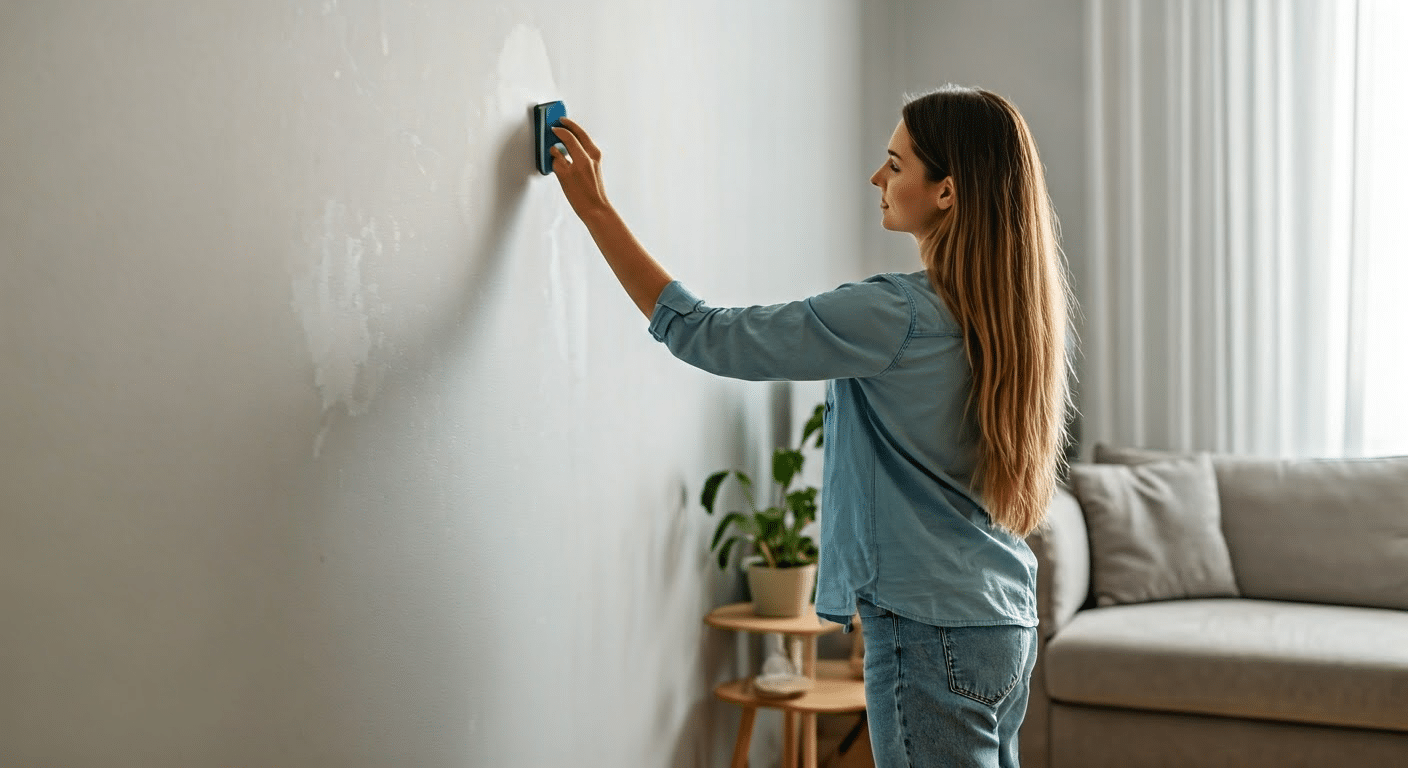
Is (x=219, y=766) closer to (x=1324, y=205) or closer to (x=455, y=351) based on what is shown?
(x=455, y=351)

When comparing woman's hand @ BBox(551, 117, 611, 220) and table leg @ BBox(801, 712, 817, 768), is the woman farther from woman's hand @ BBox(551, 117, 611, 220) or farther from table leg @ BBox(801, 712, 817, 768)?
table leg @ BBox(801, 712, 817, 768)

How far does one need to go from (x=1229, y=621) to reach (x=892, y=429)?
71.4 inches

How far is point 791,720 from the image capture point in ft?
7.95

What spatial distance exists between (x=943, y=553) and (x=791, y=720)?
3.62 ft

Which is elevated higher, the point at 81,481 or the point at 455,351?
the point at 455,351

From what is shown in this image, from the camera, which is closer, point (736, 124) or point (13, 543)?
point (13, 543)

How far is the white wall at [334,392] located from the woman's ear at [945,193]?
1.87ft

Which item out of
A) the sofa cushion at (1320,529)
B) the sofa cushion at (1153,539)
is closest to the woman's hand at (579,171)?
the sofa cushion at (1153,539)

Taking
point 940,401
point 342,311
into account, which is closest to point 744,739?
point 940,401

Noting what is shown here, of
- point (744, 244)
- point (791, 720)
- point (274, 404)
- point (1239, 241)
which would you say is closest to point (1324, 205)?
point (1239, 241)

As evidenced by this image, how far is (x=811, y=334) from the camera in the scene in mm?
1381

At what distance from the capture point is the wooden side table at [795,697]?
232 cm

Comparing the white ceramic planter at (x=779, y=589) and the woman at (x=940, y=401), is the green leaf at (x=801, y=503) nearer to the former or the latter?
the white ceramic planter at (x=779, y=589)

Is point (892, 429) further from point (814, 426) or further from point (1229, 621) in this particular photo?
point (1229, 621)
